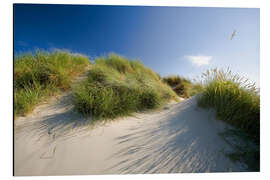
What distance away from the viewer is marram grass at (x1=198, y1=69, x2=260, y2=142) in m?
1.22

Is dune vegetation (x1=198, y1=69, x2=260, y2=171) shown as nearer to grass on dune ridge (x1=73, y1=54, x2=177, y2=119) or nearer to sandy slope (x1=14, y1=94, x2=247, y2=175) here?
sandy slope (x1=14, y1=94, x2=247, y2=175)

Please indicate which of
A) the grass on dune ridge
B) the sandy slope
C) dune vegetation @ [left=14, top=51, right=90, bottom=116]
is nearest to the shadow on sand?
the sandy slope

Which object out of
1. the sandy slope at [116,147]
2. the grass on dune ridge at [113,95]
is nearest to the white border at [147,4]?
the sandy slope at [116,147]

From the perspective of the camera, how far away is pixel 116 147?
1075 mm

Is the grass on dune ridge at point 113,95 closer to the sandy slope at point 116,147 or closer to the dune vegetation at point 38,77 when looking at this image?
the sandy slope at point 116,147

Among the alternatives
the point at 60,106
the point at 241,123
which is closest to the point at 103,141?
the point at 60,106

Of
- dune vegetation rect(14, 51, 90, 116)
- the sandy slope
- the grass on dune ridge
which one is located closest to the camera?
the sandy slope

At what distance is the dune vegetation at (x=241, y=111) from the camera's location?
1074mm

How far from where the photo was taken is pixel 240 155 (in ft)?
3.35

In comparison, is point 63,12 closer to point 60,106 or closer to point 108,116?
point 60,106

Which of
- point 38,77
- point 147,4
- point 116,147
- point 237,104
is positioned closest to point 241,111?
point 237,104

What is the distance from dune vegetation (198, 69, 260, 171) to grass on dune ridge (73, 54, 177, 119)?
1003 mm
